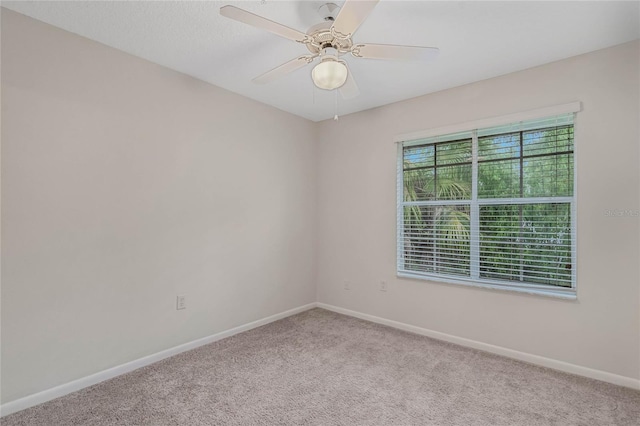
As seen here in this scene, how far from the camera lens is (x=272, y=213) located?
3529mm

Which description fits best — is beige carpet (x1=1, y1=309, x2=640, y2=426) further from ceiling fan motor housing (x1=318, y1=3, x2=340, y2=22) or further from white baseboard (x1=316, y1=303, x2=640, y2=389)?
ceiling fan motor housing (x1=318, y1=3, x2=340, y2=22)

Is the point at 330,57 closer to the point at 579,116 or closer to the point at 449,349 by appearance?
the point at 579,116

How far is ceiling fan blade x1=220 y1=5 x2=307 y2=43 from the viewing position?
4.66ft

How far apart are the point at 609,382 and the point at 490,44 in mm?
2581

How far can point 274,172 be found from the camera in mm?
3545

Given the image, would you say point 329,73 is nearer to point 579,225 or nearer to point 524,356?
point 579,225

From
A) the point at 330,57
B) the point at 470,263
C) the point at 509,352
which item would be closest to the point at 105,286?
the point at 330,57

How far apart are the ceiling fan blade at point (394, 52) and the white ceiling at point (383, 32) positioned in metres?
0.28

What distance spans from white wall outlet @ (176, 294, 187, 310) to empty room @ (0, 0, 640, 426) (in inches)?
0.5

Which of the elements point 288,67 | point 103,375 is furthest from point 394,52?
point 103,375

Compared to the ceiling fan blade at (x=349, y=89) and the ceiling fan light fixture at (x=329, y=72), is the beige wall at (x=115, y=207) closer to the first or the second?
the ceiling fan blade at (x=349, y=89)

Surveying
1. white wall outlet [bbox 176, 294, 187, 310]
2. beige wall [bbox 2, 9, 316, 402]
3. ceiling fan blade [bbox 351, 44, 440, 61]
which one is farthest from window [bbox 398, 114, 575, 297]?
white wall outlet [bbox 176, 294, 187, 310]

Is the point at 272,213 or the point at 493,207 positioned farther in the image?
the point at 272,213

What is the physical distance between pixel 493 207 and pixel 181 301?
290cm
